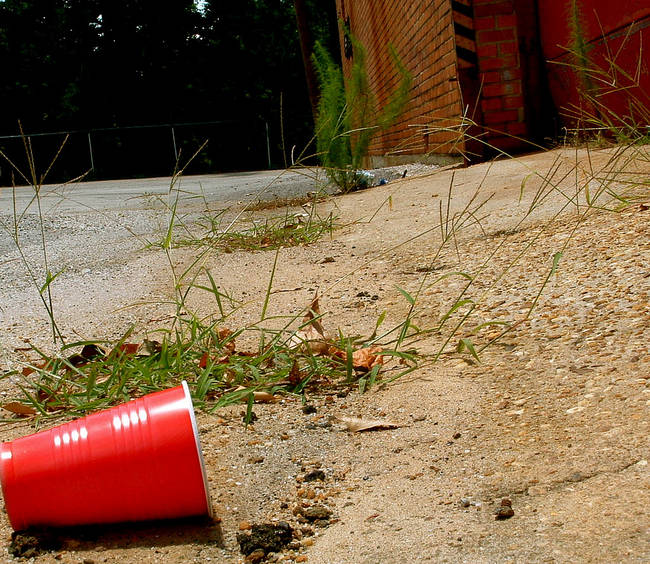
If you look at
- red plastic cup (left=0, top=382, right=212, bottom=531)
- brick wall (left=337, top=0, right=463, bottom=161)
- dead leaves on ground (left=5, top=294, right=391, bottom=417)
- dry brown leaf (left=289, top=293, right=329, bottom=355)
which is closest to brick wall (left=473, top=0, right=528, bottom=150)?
brick wall (left=337, top=0, right=463, bottom=161)

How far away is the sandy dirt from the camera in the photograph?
1.26 meters

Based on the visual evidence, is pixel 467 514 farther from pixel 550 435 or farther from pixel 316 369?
pixel 316 369

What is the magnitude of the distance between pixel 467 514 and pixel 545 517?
0.13 metres

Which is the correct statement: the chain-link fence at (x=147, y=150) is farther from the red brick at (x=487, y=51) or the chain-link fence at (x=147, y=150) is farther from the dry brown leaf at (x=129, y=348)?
the dry brown leaf at (x=129, y=348)

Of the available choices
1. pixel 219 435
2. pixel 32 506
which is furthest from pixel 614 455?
pixel 32 506

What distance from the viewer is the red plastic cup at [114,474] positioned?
1.36m

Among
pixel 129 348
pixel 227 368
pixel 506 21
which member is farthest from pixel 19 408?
pixel 506 21

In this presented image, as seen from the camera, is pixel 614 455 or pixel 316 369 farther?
pixel 316 369

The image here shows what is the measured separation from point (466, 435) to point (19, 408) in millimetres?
1141

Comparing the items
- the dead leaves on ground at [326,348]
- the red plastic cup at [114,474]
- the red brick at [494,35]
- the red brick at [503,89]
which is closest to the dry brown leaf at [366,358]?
the dead leaves on ground at [326,348]

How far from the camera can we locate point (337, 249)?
379cm

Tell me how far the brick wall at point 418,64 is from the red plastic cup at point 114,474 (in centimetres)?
208

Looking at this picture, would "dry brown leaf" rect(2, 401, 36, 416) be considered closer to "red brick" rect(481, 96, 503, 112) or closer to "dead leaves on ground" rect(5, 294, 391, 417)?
"dead leaves on ground" rect(5, 294, 391, 417)

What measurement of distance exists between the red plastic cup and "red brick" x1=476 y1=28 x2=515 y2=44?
493 centimetres
